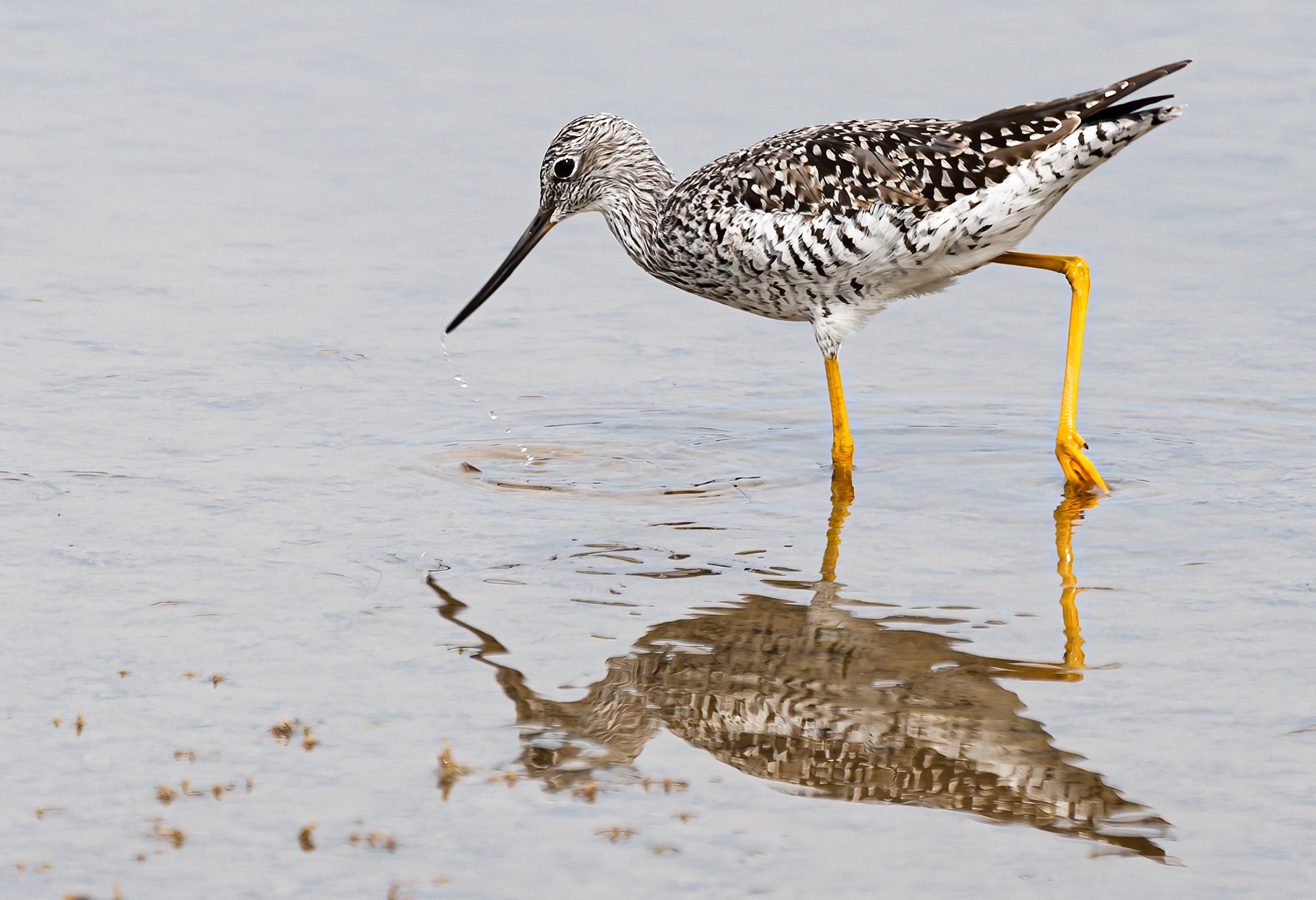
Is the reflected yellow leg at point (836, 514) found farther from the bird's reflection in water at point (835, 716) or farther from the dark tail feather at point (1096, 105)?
the dark tail feather at point (1096, 105)

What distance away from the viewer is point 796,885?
4953mm

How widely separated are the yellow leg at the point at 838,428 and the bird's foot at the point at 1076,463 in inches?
38.3

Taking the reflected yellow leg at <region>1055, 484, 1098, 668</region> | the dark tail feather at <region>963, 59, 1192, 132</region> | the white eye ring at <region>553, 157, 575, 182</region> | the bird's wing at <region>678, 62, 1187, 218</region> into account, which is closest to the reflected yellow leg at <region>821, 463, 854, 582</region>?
the reflected yellow leg at <region>1055, 484, 1098, 668</region>

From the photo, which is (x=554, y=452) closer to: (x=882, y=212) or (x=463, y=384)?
(x=463, y=384)

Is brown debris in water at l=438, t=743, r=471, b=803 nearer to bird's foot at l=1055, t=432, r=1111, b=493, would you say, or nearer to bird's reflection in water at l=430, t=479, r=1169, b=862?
bird's reflection in water at l=430, t=479, r=1169, b=862

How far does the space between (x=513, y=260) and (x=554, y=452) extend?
4.92ft

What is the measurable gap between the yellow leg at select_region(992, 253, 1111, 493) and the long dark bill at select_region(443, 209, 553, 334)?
245 centimetres

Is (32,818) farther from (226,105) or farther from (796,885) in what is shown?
(226,105)

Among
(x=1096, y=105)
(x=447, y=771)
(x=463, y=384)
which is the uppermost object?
(x=1096, y=105)

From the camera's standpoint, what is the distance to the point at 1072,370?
29.7 feet

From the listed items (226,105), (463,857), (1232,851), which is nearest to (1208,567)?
(1232,851)

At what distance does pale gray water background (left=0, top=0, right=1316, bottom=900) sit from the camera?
17.3 feet

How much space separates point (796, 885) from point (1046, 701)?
60.9 inches

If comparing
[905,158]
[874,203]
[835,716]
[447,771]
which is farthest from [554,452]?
[447,771]
